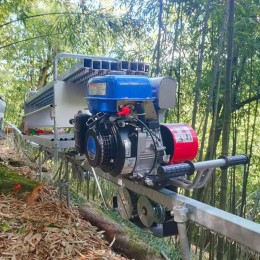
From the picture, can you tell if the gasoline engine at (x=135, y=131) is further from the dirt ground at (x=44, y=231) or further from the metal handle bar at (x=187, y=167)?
the dirt ground at (x=44, y=231)

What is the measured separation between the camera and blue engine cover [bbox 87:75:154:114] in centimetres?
145

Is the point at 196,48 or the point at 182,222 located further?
the point at 196,48

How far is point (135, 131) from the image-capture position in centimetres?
148

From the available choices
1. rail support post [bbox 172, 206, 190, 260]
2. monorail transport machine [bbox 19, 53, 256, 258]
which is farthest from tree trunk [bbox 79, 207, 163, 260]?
rail support post [bbox 172, 206, 190, 260]

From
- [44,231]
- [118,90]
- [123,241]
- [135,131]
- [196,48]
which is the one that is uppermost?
[196,48]

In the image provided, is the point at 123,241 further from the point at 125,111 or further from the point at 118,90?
the point at 118,90

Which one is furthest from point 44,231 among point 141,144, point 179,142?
point 179,142

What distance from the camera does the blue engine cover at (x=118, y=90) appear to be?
1.45 metres

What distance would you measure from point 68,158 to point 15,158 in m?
2.05

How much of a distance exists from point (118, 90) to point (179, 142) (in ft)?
1.32

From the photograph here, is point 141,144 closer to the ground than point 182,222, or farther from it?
farther from it

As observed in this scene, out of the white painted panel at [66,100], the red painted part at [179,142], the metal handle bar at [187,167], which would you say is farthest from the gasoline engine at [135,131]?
the white painted panel at [66,100]

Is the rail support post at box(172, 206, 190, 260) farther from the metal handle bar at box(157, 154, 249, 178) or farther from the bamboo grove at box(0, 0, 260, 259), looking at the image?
the bamboo grove at box(0, 0, 260, 259)

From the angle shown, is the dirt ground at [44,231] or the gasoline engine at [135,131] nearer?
the gasoline engine at [135,131]
